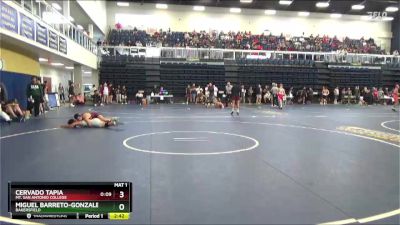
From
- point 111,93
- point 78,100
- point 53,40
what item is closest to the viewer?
point 53,40

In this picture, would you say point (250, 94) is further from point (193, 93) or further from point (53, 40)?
point (53, 40)

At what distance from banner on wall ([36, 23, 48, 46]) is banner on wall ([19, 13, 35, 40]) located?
1.58 feet

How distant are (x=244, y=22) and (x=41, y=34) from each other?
2707 centimetres

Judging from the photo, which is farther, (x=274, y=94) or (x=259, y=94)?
(x=259, y=94)

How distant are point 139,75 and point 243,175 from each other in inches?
974

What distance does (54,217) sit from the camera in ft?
11.1

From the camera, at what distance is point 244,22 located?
3822 cm

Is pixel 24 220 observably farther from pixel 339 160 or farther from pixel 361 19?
pixel 361 19

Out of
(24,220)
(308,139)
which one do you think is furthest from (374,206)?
(308,139)

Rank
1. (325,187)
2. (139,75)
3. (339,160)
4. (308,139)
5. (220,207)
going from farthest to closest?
(139,75), (308,139), (339,160), (325,187), (220,207)

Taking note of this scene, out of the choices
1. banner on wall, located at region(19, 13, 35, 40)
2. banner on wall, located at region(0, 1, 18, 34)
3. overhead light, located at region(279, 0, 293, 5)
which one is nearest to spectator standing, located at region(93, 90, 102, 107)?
banner on wall, located at region(19, 13, 35, 40)
